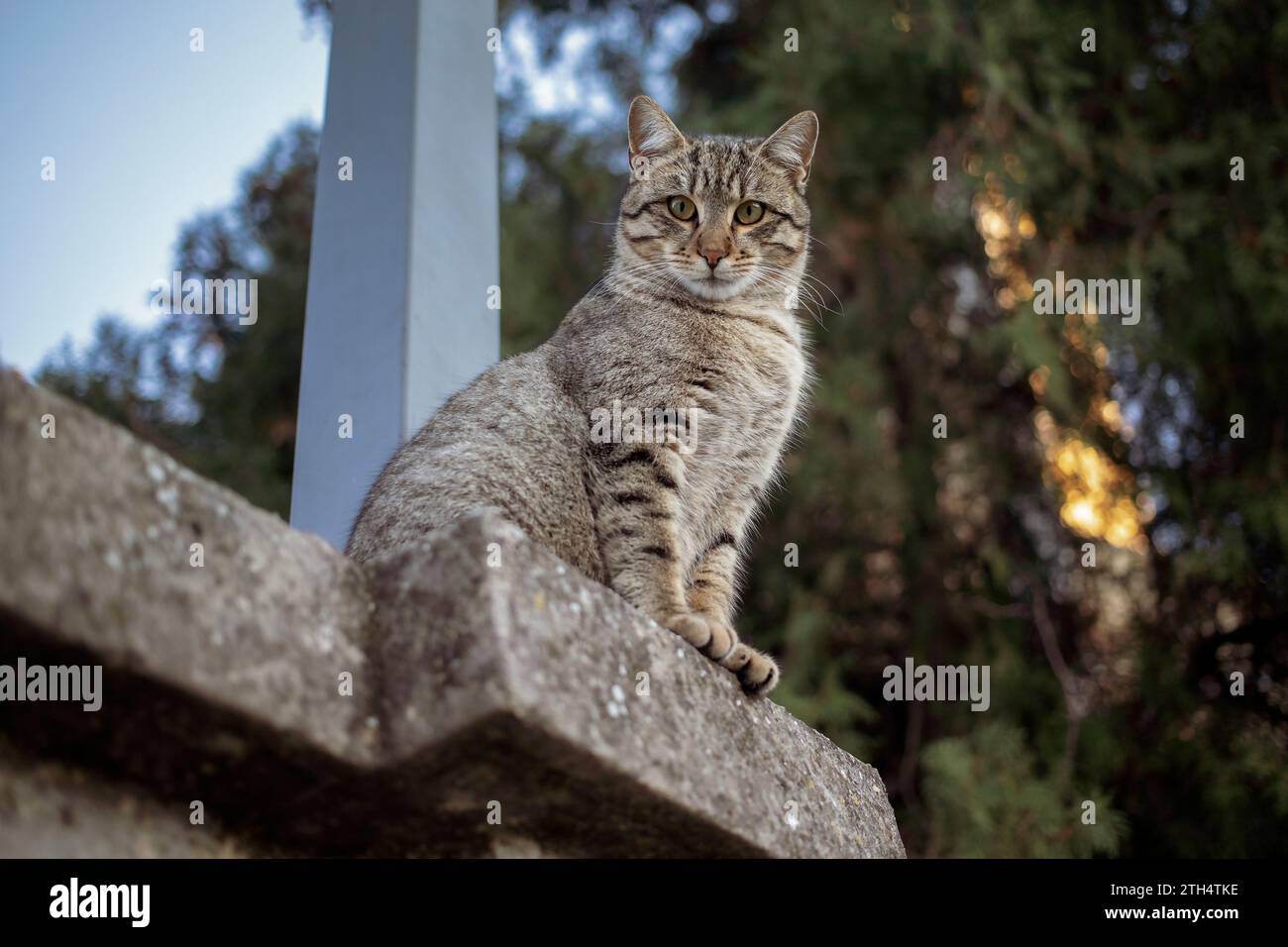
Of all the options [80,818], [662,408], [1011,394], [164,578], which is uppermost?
[1011,394]

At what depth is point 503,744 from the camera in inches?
59.2

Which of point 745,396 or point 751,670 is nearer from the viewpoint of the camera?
point 751,670

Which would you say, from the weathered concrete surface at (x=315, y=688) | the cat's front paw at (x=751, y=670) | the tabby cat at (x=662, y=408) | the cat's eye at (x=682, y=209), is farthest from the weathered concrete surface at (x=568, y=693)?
the cat's eye at (x=682, y=209)

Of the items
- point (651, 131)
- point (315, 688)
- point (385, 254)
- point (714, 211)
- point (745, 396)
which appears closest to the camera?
point (315, 688)

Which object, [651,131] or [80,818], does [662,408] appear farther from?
[80,818]

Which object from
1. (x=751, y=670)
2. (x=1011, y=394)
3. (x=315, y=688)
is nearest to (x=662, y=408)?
(x=751, y=670)

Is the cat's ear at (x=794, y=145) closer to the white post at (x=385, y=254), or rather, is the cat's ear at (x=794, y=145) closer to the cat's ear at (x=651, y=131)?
the cat's ear at (x=651, y=131)

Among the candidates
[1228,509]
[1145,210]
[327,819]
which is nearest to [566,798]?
[327,819]

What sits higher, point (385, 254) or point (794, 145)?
point (794, 145)

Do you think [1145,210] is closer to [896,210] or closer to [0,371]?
[896,210]

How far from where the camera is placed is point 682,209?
3342mm

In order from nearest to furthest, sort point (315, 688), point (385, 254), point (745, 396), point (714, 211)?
point (315, 688)
point (385, 254)
point (745, 396)
point (714, 211)

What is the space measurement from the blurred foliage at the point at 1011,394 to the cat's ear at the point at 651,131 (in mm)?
1968

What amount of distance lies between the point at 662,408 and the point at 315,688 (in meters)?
1.47
